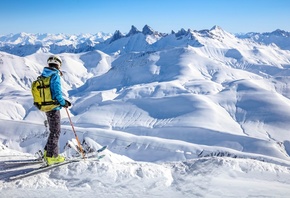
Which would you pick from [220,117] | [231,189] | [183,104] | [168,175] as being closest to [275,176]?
[231,189]

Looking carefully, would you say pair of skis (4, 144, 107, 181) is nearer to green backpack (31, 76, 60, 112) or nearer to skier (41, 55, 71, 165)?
skier (41, 55, 71, 165)

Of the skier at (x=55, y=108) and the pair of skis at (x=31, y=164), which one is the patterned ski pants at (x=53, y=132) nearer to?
the skier at (x=55, y=108)

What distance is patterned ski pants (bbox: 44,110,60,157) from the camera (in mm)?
10135

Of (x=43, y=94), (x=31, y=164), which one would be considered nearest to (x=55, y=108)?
(x=43, y=94)

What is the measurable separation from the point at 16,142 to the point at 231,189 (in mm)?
143102

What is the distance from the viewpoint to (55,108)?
9.85m

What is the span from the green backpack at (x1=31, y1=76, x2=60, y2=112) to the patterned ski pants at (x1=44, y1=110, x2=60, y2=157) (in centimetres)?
50

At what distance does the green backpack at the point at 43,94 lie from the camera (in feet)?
30.9

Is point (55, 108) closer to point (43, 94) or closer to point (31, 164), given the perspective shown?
point (43, 94)

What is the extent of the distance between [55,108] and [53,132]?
0.90 metres

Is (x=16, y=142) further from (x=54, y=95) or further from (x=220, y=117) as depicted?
(x=54, y=95)

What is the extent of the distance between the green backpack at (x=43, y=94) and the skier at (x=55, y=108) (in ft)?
0.39

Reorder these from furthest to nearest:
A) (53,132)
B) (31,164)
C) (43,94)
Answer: (31,164) → (53,132) → (43,94)

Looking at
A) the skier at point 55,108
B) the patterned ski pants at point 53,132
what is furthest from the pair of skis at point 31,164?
the patterned ski pants at point 53,132
